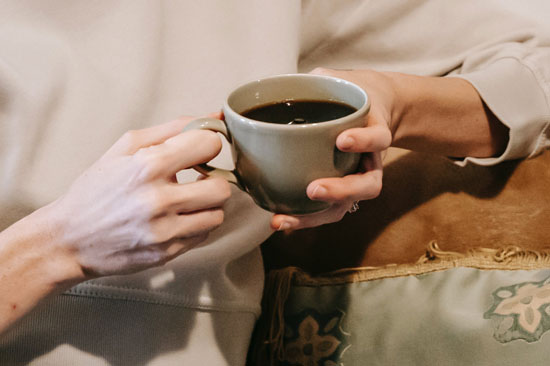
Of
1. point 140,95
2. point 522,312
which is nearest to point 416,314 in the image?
point 522,312

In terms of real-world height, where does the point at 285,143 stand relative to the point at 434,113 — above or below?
above

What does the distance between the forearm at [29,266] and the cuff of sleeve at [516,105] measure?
602mm

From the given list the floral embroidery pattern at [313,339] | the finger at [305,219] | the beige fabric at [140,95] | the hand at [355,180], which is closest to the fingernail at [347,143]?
the hand at [355,180]

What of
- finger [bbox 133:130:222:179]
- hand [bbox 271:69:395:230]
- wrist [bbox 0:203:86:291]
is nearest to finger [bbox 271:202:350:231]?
hand [bbox 271:69:395:230]

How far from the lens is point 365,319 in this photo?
2.54ft

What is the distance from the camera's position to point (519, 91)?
0.83m

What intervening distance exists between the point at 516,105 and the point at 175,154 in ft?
1.89

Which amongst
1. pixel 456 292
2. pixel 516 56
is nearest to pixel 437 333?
pixel 456 292

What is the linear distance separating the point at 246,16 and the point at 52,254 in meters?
0.45

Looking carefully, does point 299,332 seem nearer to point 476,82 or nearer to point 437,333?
point 437,333

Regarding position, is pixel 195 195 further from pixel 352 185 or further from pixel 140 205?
pixel 352 185

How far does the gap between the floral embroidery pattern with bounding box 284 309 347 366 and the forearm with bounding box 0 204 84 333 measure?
352mm

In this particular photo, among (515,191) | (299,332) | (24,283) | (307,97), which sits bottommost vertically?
(299,332)

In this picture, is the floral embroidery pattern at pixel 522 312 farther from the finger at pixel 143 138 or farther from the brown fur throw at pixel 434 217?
the finger at pixel 143 138
